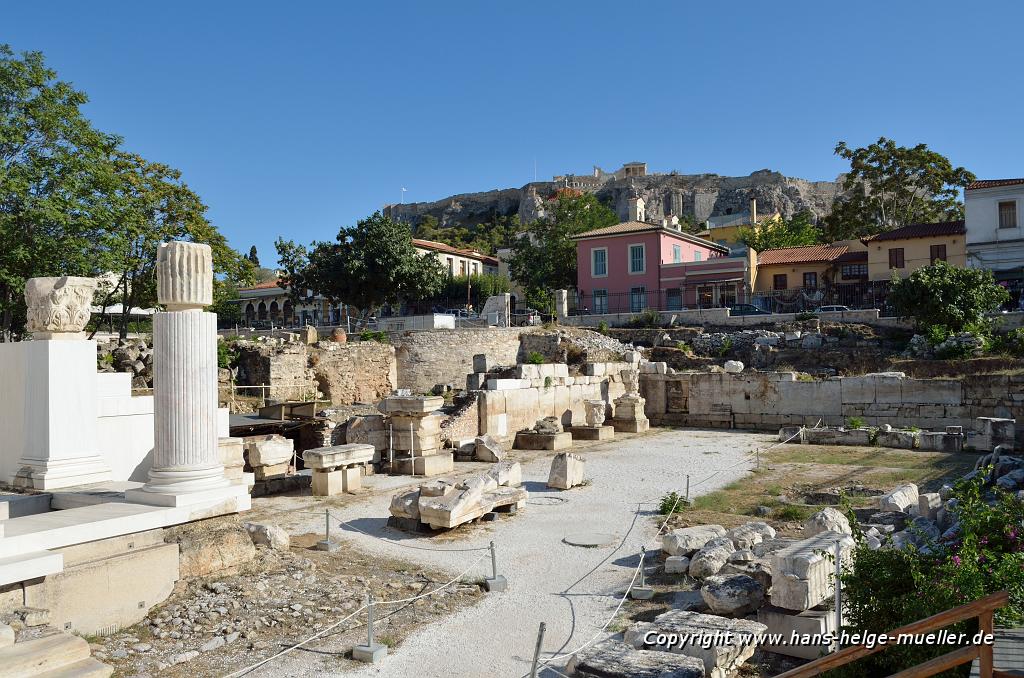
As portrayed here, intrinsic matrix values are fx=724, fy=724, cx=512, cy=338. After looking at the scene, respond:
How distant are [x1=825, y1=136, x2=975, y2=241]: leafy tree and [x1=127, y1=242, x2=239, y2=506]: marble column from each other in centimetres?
4227

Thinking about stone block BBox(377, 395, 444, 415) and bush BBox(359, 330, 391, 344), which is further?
bush BBox(359, 330, 391, 344)

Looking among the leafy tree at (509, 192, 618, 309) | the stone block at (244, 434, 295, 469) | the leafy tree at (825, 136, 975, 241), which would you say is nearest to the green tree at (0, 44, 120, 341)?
the stone block at (244, 434, 295, 469)

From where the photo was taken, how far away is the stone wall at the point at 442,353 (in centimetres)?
3053

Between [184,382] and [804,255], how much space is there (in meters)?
35.8

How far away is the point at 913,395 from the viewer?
1958cm

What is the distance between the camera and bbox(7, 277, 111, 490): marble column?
8.40 m

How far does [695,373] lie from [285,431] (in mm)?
12517

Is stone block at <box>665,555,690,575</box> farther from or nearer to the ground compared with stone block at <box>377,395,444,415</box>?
nearer to the ground

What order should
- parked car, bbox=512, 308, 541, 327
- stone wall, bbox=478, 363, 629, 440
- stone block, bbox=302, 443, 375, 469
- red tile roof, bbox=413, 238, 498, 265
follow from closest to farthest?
stone block, bbox=302, 443, 375, 469, stone wall, bbox=478, 363, 629, 440, parked car, bbox=512, 308, 541, 327, red tile roof, bbox=413, 238, 498, 265

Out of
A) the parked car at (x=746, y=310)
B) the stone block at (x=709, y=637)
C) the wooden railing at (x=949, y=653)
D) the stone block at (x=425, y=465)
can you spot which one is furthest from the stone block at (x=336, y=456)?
the parked car at (x=746, y=310)

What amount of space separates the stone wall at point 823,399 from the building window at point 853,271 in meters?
17.6

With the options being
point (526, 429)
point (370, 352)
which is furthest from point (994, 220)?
point (370, 352)

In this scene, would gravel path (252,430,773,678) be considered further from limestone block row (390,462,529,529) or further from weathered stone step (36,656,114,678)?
weathered stone step (36,656,114,678)

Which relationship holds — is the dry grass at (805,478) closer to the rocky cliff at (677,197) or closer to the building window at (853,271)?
the building window at (853,271)
